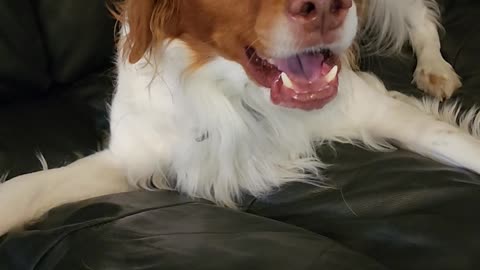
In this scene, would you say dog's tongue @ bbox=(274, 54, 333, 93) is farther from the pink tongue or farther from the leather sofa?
the leather sofa

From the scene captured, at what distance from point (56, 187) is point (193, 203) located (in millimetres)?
423

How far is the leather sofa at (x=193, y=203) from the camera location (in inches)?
52.8

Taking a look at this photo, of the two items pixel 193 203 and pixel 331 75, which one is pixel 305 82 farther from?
pixel 193 203

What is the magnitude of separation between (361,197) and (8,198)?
788 mm

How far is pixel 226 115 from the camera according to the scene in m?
1.88

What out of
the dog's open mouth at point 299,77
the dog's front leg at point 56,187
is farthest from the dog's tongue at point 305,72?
the dog's front leg at point 56,187

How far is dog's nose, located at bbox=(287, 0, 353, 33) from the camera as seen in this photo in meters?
1.52

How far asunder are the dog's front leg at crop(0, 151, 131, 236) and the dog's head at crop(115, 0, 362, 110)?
31cm

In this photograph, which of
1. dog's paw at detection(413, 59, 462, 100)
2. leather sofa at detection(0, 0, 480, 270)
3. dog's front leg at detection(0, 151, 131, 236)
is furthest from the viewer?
dog's paw at detection(413, 59, 462, 100)

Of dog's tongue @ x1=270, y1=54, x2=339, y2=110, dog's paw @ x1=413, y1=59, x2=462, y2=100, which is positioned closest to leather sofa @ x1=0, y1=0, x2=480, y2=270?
dog's paw @ x1=413, y1=59, x2=462, y2=100

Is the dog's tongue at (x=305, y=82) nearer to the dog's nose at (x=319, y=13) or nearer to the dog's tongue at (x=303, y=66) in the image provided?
the dog's tongue at (x=303, y=66)

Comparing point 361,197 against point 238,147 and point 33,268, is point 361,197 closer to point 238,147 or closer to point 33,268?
point 238,147

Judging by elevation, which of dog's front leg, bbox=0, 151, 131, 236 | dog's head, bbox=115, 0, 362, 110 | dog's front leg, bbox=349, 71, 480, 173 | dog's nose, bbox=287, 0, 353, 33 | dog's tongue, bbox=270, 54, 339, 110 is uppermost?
dog's nose, bbox=287, 0, 353, 33

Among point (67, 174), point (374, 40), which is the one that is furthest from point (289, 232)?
point (374, 40)
